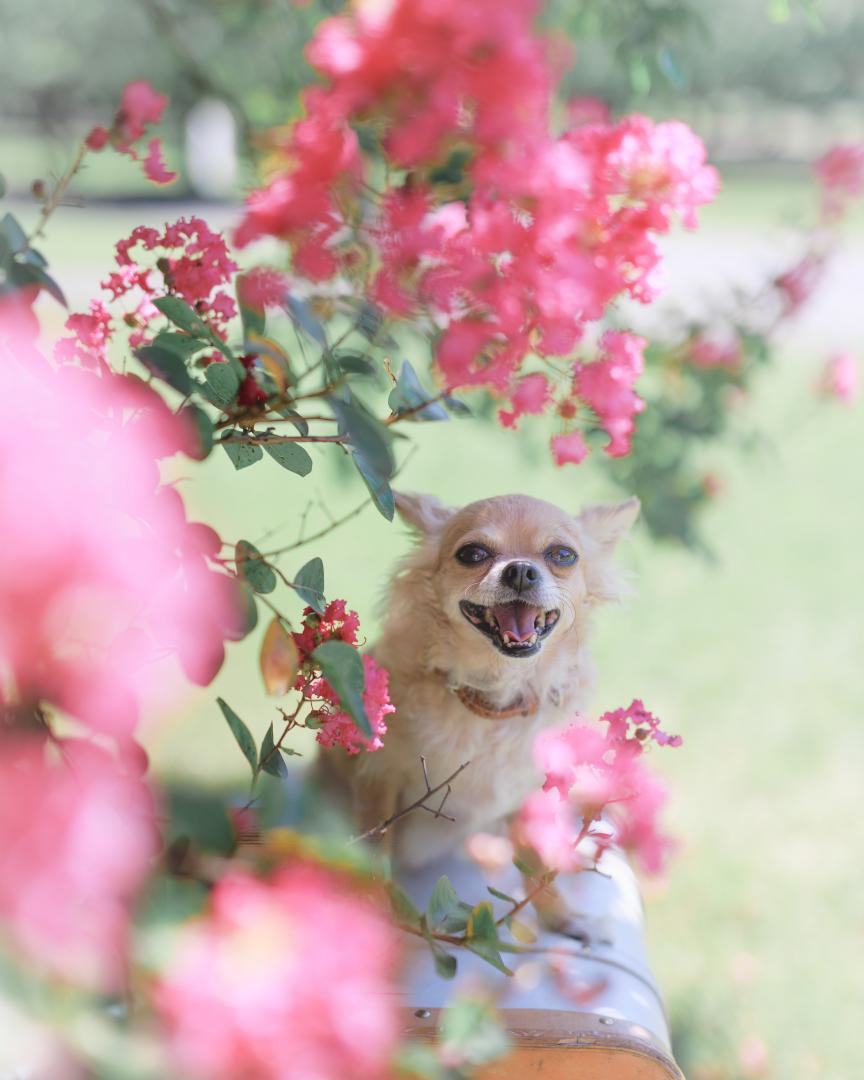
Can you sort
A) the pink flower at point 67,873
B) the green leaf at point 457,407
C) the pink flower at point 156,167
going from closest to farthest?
1. the pink flower at point 67,873
2. the green leaf at point 457,407
3. the pink flower at point 156,167

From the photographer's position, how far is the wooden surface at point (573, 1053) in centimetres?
154

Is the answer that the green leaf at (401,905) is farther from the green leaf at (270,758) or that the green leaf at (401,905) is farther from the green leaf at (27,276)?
the green leaf at (27,276)

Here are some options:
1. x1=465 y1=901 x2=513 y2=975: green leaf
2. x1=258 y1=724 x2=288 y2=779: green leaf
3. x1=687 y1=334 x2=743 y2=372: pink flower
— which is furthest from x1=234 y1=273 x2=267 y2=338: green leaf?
x1=687 y1=334 x2=743 y2=372: pink flower

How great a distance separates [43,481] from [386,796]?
1.38 m

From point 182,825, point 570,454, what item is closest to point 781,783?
point 570,454

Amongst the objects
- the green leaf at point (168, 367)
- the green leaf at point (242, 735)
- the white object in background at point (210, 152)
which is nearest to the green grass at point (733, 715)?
the green leaf at point (242, 735)

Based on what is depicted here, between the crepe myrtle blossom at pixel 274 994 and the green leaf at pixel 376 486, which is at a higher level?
the green leaf at pixel 376 486

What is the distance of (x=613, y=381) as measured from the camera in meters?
1.21

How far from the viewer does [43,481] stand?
67 centimetres

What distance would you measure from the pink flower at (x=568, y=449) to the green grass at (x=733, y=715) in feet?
1.25

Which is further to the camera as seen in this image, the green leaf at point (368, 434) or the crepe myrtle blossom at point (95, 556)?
the green leaf at point (368, 434)

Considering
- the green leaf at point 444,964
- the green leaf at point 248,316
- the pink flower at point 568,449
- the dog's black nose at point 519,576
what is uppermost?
the dog's black nose at point 519,576

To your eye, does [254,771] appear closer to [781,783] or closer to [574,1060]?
[574,1060]

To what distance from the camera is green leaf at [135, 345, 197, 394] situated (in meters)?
1.08
